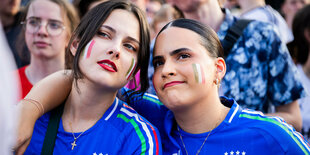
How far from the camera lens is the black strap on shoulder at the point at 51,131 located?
215cm

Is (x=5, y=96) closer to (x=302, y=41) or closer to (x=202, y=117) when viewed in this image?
(x=202, y=117)

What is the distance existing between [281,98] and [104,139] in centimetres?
147

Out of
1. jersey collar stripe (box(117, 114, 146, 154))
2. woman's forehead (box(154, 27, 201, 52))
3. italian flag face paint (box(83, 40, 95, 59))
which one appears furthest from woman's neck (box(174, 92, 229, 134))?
italian flag face paint (box(83, 40, 95, 59))

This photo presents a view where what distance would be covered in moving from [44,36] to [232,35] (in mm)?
1674

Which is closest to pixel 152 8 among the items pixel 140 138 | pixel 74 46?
pixel 74 46

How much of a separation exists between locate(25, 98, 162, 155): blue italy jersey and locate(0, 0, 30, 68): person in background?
1.82 meters

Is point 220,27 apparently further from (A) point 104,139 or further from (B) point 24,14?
(B) point 24,14

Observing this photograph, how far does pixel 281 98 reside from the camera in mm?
2766

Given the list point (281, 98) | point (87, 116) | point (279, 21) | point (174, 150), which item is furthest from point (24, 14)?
point (279, 21)

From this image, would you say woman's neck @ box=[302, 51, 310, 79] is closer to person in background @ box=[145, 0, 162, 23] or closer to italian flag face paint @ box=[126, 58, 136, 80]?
Answer: italian flag face paint @ box=[126, 58, 136, 80]

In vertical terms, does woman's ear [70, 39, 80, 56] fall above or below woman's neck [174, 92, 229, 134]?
above

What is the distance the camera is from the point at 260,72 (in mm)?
2781

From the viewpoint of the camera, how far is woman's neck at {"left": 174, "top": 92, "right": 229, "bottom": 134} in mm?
2195

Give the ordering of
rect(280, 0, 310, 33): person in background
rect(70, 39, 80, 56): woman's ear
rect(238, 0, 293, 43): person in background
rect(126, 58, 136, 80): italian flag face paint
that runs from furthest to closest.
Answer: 1. rect(280, 0, 310, 33): person in background
2. rect(238, 0, 293, 43): person in background
3. rect(70, 39, 80, 56): woman's ear
4. rect(126, 58, 136, 80): italian flag face paint
